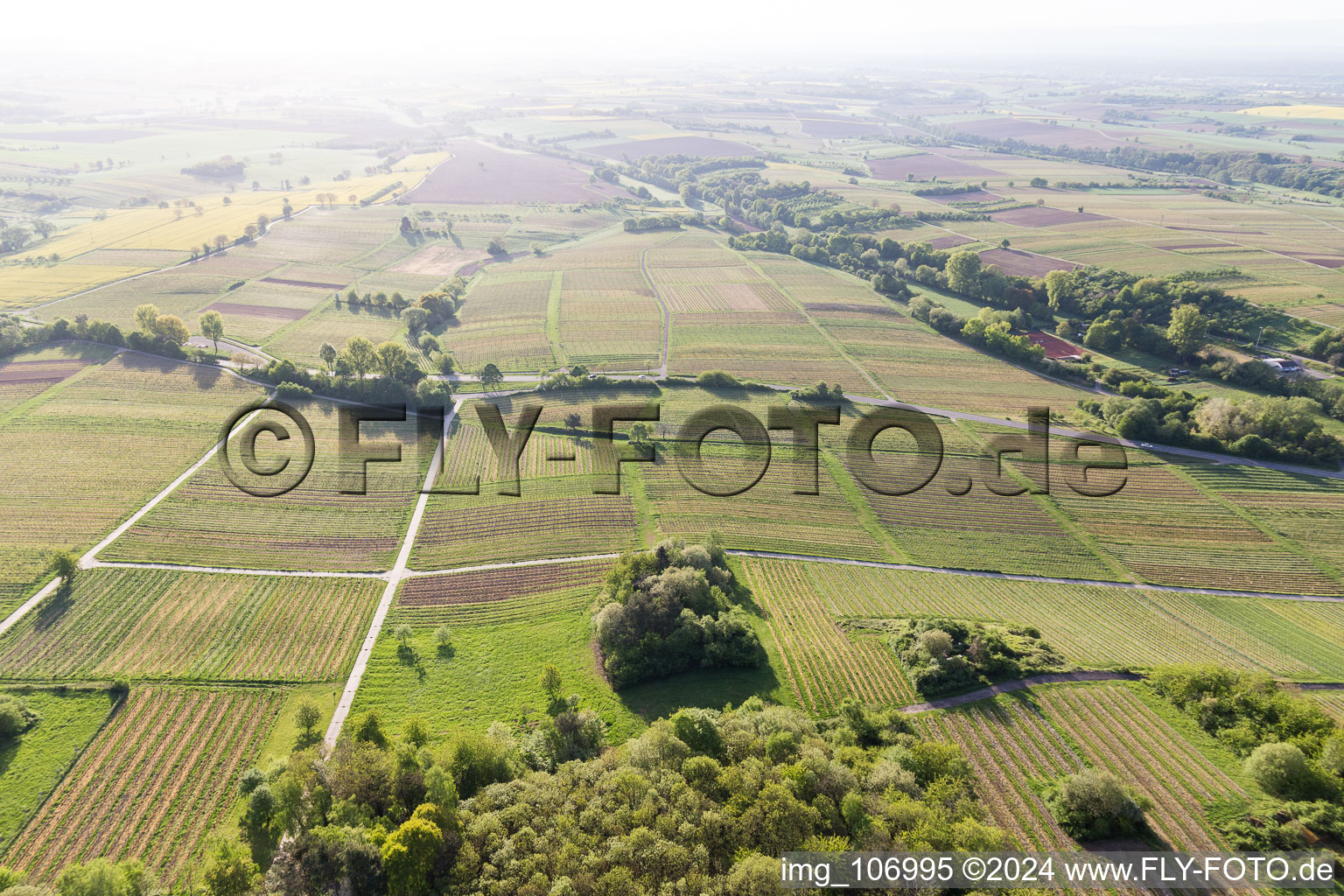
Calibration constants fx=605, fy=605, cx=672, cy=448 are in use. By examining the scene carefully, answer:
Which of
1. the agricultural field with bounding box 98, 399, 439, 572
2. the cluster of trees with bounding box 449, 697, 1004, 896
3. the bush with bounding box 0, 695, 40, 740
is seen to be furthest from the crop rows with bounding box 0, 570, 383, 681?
the cluster of trees with bounding box 449, 697, 1004, 896

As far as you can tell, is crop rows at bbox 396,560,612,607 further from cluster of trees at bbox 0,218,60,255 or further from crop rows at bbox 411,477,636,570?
cluster of trees at bbox 0,218,60,255

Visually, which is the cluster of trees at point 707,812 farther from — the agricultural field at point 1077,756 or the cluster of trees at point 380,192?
the cluster of trees at point 380,192

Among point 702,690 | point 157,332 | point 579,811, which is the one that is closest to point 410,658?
point 579,811

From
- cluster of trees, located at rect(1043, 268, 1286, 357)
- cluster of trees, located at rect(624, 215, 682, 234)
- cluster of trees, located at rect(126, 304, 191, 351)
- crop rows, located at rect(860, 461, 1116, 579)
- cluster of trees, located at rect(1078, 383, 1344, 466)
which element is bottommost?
crop rows, located at rect(860, 461, 1116, 579)

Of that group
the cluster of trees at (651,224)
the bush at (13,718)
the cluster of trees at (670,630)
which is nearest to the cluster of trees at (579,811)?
the cluster of trees at (670,630)

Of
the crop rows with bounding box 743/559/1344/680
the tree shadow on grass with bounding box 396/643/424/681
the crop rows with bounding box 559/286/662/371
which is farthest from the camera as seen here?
the crop rows with bounding box 559/286/662/371

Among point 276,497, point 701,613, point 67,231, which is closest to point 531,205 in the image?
point 67,231

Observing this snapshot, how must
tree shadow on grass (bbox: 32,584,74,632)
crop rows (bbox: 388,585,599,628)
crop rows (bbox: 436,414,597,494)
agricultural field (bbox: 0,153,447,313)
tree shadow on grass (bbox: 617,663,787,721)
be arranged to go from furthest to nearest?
agricultural field (bbox: 0,153,447,313), crop rows (bbox: 436,414,597,494), crop rows (bbox: 388,585,599,628), tree shadow on grass (bbox: 32,584,74,632), tree shadow on grass (bbox: 617,663,787,721)

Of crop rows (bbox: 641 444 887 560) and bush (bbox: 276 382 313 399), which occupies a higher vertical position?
bush (bbox: 276 382 313 399)
